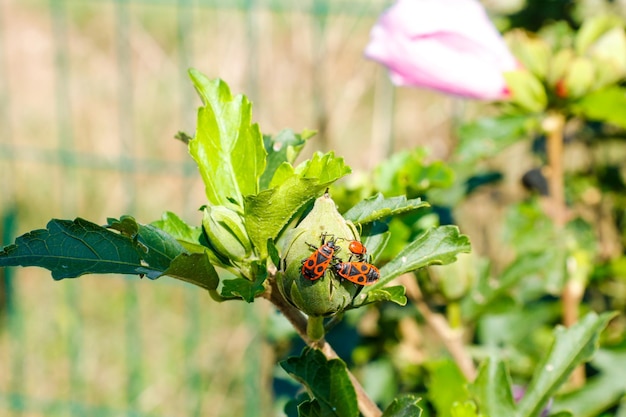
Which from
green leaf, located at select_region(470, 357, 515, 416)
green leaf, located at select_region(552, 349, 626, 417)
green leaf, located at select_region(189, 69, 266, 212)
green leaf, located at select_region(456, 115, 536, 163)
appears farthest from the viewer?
green leaf, located at select_region(456, 115, 536, 163)

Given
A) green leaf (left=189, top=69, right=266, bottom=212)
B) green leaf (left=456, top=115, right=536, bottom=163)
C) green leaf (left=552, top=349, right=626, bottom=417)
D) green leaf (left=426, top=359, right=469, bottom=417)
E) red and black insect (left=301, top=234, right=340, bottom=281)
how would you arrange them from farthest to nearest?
green leaf (left=456, top=115, right=536, bottom=163) < green leaf (left=552, top=349, right=626, bottom=417) < green leaf (left=426, top=359, right=469, bottom=417) < green leaf (left=189, top=69, right=266, bottom=212) < red and black insect (left=301, top=234, right=340, bottom=281)

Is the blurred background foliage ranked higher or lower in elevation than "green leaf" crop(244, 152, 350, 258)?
lower

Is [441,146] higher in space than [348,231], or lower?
lower

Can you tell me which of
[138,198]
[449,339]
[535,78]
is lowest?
[138,198]

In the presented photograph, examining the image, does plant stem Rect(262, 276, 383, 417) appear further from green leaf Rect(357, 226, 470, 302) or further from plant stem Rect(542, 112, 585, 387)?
plant stem Rect(542, 112, 585, 387)

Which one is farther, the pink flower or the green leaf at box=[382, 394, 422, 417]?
the pink flower

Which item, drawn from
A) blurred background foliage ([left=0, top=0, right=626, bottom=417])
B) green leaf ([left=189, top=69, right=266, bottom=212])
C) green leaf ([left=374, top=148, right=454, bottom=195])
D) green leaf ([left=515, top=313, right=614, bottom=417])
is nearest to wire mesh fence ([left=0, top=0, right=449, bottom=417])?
blurred background foliage ([left=0, top=0, right=626, bottom=417])

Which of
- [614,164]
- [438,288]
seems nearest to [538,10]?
[614,164]

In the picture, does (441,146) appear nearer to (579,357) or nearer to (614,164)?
(614,164)
